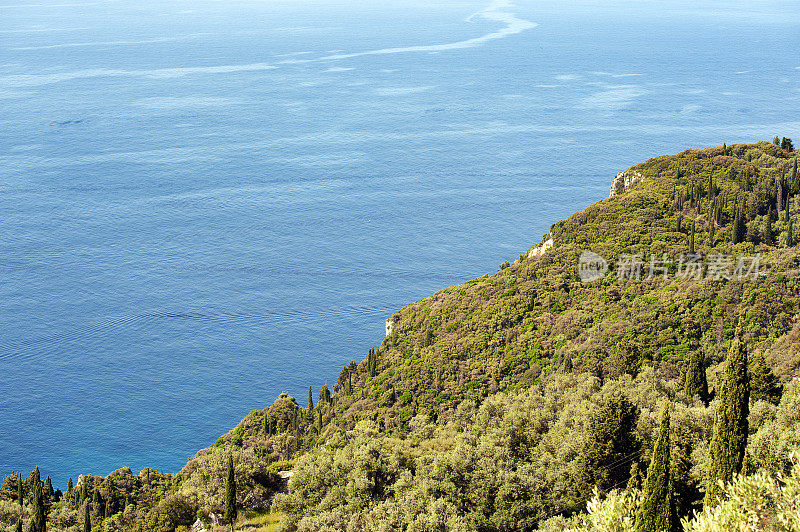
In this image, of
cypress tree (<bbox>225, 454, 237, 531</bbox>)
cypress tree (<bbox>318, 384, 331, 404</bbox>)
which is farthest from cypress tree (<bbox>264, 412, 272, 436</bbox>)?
cypress tree (<bbox>225, 454, 237, 531</bbox>)

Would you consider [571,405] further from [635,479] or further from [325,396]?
[325,396]

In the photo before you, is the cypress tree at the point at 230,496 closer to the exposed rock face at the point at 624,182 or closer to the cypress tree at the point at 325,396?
the cypress tree at the point at 325,396

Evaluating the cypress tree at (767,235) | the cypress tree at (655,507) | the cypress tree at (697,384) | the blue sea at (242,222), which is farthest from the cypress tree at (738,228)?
the blue sea at (242,222)

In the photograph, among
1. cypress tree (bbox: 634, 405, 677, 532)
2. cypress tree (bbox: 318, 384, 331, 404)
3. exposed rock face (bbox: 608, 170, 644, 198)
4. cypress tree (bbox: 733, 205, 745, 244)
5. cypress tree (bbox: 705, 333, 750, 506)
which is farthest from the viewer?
exposed rock face (bbox: 608, 170, 644, 198)

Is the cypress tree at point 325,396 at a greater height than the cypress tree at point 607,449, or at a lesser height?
lesser

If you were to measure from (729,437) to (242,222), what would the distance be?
10075 centimetres

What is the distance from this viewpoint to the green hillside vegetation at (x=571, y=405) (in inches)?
1139

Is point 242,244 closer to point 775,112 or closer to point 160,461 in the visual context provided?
point 160,461

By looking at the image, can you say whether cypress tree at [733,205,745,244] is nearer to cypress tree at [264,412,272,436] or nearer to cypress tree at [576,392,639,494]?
cypress tree at [576,392,639,494]

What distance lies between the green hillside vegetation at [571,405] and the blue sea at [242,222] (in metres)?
18.2

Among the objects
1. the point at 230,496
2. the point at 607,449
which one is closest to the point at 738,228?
the point at 607,449

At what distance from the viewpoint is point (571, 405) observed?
127 feet

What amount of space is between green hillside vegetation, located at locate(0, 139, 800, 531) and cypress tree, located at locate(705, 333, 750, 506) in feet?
0.23

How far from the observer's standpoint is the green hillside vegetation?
2894 cm
